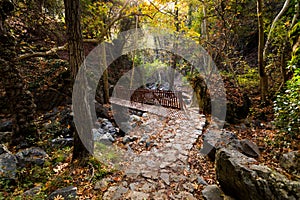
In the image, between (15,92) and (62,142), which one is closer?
(15,92)

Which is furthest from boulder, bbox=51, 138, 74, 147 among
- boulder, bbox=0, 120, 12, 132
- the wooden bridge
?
the wooden bridge

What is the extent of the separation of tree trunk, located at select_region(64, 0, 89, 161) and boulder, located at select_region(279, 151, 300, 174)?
4.18 m

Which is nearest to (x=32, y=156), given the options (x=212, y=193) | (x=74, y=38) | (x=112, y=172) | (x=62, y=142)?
(x=62, y=142)

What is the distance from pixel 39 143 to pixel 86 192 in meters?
2.57

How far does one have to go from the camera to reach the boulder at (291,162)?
293 centimetres

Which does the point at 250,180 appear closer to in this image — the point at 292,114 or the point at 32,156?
the point at 292,114

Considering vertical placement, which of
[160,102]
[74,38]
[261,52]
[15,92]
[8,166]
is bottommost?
[8,166]

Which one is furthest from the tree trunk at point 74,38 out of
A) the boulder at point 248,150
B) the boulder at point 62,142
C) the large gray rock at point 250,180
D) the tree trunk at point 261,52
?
the tree trunk at point 261,52

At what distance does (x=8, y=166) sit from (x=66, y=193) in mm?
1532

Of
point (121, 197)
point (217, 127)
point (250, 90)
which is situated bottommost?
point (121, 197)

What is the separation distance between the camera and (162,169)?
4.01 meters

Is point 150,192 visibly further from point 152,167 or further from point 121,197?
point 152,167

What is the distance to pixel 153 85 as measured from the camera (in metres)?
24.2

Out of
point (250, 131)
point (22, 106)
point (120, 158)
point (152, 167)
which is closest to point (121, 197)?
point (152, 167)
